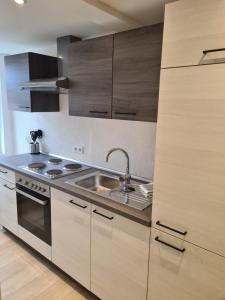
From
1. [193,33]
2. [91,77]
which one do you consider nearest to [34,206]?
[91,77]

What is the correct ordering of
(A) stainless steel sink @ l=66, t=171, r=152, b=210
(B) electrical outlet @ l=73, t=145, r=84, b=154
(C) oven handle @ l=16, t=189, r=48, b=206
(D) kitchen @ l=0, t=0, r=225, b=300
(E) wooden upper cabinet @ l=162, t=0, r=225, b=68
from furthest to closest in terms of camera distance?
(B) electrical outlet @ l=73, t=145, r=84, b=154 → (C) oven handle @ l=16, t=189, r=48, b=206 → (A) stainless steel sink @ l=66, t=171, r=152, b=210 → (D) kitchen @ l=0, t=0, r=225, b=300 → (E) wooden upper cabinet @ l=162, t=0, r=225, b=68

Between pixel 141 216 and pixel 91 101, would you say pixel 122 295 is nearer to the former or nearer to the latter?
pixel 141 216

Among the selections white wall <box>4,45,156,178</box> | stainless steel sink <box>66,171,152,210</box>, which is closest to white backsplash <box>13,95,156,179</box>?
white wall <box>4,45,156,178</box>

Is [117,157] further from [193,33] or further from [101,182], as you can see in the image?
[193,33]

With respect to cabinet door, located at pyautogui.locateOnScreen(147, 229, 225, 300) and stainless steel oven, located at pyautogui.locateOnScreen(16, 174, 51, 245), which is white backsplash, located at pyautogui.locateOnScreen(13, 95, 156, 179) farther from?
cabinet door, located at pyautogui.locateOnScreen(147, 229, 225, 300)

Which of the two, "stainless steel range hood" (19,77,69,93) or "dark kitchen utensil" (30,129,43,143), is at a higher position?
"stainless steel range hood" (19,77,69,93)

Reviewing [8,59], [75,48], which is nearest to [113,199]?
[75,48]

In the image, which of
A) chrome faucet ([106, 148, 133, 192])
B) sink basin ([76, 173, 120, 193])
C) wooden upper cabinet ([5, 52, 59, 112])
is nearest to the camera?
chrome faucet ([106, 148, 133, 192])

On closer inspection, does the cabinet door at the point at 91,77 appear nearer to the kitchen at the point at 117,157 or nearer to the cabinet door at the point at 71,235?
the kitchen at the point at 117,157

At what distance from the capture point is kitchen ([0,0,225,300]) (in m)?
1.15

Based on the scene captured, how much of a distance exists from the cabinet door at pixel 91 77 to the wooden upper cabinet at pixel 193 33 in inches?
27.0

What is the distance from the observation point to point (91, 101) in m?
1.99

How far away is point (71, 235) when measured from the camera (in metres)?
1.93

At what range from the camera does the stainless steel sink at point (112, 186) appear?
1.66m
